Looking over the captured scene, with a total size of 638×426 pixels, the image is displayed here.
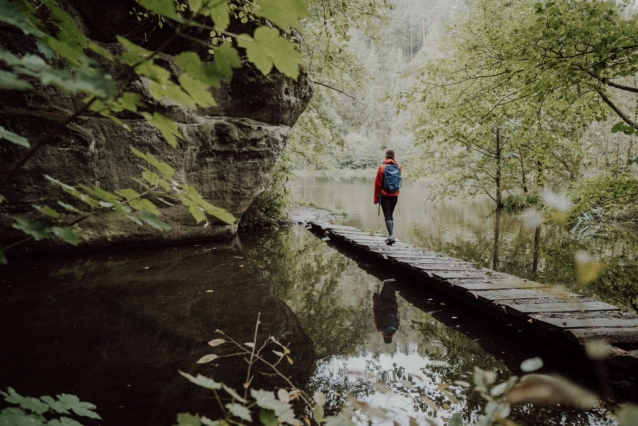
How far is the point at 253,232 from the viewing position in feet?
36.0

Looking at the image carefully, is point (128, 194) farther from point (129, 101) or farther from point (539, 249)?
point (539, 249)

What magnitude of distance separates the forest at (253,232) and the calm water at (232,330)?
31 millimetres

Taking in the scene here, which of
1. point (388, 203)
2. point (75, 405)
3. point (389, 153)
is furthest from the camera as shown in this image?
point (388, 203)

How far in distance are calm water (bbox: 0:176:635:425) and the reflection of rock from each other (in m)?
0.02

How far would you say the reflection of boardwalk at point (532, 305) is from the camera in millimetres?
3506

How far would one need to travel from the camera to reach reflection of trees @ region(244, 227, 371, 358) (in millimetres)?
4185

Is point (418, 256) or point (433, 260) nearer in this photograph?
point (433, 260)

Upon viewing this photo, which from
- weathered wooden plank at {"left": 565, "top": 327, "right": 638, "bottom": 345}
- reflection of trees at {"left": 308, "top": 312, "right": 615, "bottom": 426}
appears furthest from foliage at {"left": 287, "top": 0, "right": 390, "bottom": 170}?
weathered wooden plank at {"left": 565, "top": 327, "right": 638, "bottom": 345}

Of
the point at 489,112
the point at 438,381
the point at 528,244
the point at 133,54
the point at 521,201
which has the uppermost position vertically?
the point at 489,112

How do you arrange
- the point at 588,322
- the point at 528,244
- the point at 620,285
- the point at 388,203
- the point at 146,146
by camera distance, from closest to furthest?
the point at 588,322
the point at 620,285
the point at 146,146
the point at 388,203
the point at 528,244

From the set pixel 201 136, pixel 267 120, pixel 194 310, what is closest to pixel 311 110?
pixel 267 120

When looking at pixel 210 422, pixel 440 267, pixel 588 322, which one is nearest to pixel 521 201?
pixel 440 267

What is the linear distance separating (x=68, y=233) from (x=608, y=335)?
4381 millimetres

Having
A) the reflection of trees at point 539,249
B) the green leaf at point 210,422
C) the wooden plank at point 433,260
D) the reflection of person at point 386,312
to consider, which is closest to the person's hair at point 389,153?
the wooden plank at point 433,260
